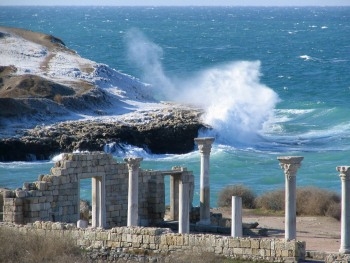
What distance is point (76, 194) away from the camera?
110 feet

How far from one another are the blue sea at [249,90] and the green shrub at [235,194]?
13.0ft

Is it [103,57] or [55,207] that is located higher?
[103,57]

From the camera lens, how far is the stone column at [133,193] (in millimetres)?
32688

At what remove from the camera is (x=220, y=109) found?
77.3 m

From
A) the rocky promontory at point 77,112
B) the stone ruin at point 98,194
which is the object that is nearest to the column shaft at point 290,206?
the stone ruin at point 98,194

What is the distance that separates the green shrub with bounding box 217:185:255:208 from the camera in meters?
41.5

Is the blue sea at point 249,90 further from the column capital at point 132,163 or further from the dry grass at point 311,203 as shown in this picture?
the column capital at point 132,163

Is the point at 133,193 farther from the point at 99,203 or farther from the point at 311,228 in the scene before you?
the point at 311,228

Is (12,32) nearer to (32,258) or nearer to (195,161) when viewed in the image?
(195,161)

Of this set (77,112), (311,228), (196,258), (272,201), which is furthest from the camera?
(77,112)

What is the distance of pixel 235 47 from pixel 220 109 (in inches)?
2647

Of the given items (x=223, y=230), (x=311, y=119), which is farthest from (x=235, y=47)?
(x=223, y=230)

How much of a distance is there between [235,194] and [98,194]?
8.25 m

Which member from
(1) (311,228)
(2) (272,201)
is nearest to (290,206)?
(1) (311,228)
